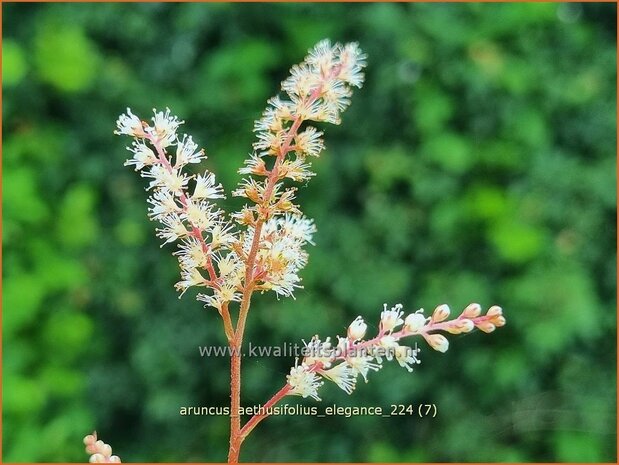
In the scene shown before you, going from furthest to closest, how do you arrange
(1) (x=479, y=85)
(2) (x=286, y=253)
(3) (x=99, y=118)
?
(3) (x=99, y=118), (1) (x=479, y=85), (2) (x=286, y=253)

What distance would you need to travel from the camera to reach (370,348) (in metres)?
0.51

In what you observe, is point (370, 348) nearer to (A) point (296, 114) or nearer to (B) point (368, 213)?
(A) point (296, 114)

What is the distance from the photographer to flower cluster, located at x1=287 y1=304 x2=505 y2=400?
49 cm

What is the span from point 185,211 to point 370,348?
0.14 metres

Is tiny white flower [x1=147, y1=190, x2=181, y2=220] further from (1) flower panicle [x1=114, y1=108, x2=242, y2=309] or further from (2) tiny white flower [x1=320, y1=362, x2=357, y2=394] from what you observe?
(2) tiny white flower [x1=320, y1=362, x2=357, y2=394]

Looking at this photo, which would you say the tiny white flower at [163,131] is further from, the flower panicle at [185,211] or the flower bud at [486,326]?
the flower bud at [486,326]

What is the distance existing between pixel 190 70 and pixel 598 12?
1.37 metres

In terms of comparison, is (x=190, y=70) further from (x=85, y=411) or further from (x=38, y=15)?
(x=85, y=411)

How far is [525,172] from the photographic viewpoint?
2.72 metres

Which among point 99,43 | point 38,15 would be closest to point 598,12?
point 99,43

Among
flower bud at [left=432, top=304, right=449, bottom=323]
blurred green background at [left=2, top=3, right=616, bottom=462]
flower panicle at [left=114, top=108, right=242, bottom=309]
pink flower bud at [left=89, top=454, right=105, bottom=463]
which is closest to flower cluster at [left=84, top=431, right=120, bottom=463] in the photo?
pink flower bud at [left=89, top=454, right=105, bottom=463]

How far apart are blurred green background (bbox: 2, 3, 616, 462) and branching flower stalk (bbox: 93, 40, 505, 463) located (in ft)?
7.13

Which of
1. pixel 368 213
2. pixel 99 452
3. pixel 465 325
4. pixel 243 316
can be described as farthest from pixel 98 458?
pixel 368 213

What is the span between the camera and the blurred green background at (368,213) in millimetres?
2699
